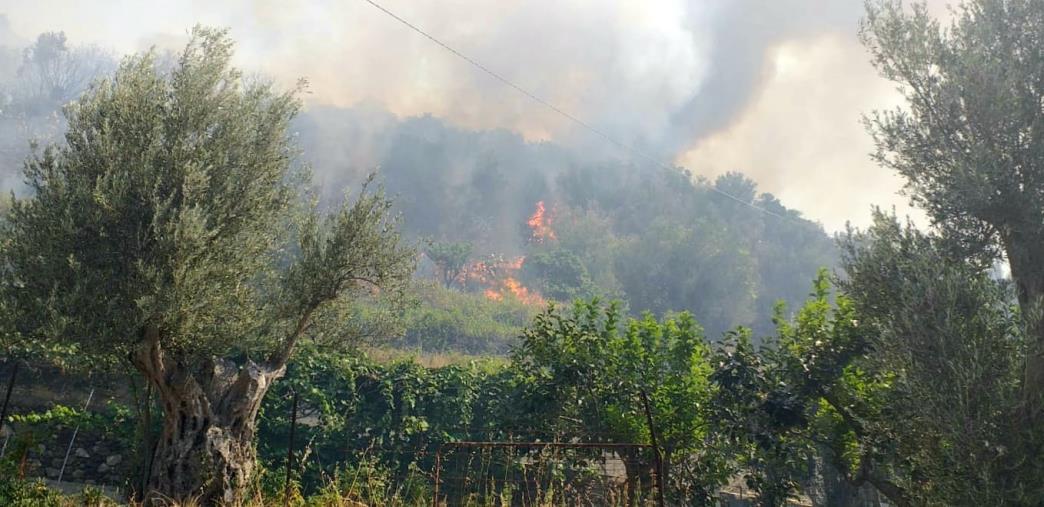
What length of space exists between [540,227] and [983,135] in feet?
313

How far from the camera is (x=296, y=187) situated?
38.4 feet

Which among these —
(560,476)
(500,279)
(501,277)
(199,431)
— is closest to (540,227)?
(501,277)

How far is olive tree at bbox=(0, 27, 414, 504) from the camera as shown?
8625 millimetres

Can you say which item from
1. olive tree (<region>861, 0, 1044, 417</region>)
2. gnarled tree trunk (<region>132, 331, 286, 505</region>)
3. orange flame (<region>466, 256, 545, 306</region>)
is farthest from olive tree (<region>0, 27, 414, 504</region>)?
orange flame (<region>466, 256, 545, 306</region>)

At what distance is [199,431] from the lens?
31.7ft

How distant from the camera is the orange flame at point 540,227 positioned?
102 m

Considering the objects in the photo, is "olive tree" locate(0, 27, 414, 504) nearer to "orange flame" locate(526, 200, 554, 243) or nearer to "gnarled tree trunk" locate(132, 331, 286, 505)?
"gnarled tree trunk" locate(132, 331, 286, 505)

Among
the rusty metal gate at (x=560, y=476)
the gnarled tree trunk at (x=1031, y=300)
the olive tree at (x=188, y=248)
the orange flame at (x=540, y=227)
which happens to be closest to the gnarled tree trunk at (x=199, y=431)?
the olive tree at (x=188, y=248)

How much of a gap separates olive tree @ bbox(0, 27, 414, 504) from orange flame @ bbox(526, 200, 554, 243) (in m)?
89.8

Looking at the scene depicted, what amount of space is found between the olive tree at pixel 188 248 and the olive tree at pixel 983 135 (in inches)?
356

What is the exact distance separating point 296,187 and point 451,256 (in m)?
67.0

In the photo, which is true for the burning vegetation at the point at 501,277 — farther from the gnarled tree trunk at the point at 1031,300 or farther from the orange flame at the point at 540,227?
the gnarled tree trunk at the point at 1031,300

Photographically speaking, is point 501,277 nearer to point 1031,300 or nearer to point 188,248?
point 188,248

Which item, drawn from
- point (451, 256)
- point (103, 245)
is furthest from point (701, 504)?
point (451, 256)
